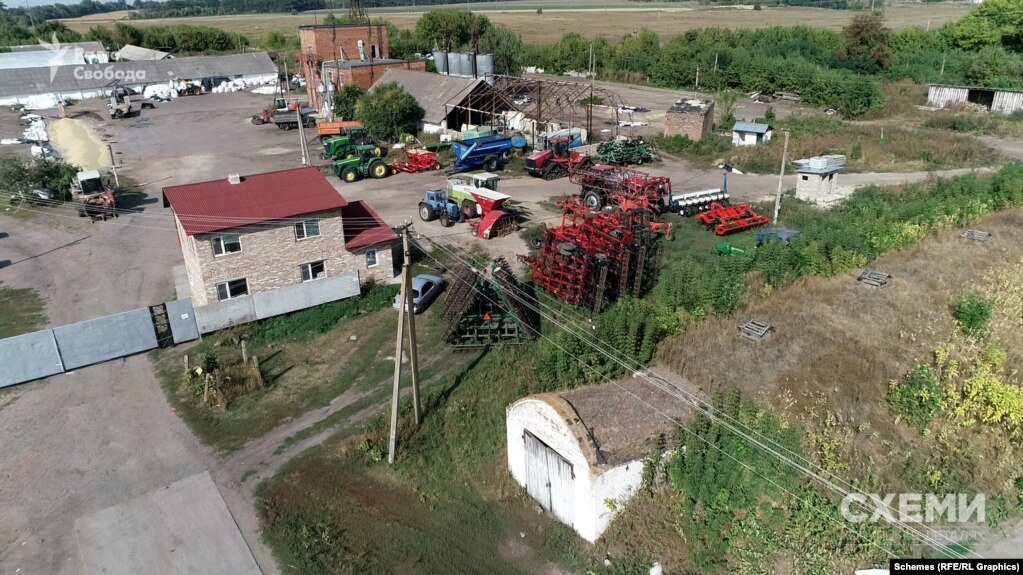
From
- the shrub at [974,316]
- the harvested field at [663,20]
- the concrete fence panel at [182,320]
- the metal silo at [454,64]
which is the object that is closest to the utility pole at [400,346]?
the concrete fence panel at [182,320]

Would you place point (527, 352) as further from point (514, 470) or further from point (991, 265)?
point (991, 265)

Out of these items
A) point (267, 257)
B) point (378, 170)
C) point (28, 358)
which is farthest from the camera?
point (378, 170)

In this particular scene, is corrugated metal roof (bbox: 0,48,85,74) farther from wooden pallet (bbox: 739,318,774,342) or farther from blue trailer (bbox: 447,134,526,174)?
wooden pallet (bbox: 739,318,774,342)

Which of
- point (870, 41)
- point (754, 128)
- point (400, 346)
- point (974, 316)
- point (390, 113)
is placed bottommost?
point (974, 316)

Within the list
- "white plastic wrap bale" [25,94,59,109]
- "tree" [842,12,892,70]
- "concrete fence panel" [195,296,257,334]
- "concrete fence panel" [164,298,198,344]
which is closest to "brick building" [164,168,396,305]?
"concrete fence panel" [195,296,257,334]

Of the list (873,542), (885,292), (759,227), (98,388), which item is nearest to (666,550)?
(873,542)

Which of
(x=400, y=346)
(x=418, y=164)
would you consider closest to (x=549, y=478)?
(x=400, y=346)

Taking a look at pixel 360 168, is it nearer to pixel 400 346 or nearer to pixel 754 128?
pixel 754 128

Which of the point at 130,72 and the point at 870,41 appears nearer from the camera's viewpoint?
the point at 870,41
